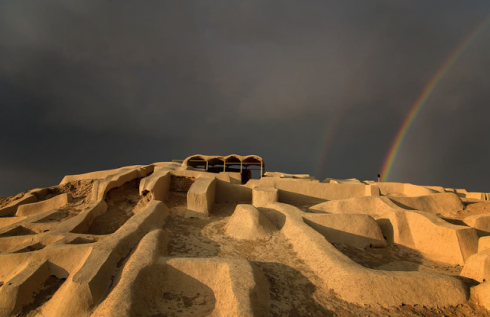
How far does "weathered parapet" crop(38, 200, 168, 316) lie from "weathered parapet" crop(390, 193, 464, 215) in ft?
29.0

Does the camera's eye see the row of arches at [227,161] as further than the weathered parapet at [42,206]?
Yes

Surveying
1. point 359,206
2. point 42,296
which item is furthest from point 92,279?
point 359,206

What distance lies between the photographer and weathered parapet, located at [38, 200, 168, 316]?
396 centimetres

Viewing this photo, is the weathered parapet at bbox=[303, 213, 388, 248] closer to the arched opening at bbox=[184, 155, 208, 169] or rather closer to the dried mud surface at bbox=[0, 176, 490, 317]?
the dried mud surface at bbox=[0, 176, 490, 317]

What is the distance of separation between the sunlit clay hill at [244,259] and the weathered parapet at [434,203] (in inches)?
1.6

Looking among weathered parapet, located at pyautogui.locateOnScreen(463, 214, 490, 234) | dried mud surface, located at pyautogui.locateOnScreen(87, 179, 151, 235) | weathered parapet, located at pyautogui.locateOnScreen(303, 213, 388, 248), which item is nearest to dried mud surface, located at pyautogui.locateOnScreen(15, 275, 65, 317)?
dried mud surface, located at pyautogui.locateOnScreen(87, 179, 151, 235)

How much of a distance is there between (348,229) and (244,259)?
362 centimetres

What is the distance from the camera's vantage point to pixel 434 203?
10008mm

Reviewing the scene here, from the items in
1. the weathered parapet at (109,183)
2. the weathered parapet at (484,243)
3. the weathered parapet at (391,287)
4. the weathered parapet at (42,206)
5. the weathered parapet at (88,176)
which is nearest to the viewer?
the weathered parapet at (391,287)

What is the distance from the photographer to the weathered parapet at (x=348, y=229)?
23.4 ft

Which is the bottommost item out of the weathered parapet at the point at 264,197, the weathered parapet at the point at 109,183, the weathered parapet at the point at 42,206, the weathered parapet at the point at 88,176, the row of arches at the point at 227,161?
the weathered parapet at the point at 42,206

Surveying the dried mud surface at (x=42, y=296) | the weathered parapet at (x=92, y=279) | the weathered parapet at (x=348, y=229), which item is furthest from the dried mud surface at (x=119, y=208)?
the weathered parapet at (x=348, y=229)

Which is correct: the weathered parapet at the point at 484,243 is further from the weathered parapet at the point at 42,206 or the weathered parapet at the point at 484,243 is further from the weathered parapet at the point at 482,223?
the weathered parapet at the point at 42,206

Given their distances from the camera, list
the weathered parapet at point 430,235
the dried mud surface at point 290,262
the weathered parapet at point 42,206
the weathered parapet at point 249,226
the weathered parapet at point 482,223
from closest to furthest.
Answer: the dried mud surface at point 290,262 → the weathered parapet at point 430,235 → the weathered parapet at point 249,226 → the weathered parapet at point 482,223 → the weathered parapet at point 42,206
